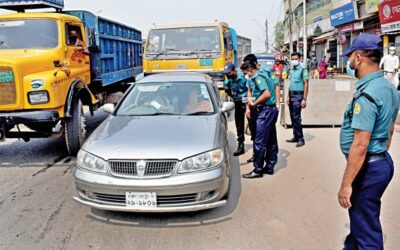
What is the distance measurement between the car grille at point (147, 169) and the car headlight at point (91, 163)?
5.4 inches

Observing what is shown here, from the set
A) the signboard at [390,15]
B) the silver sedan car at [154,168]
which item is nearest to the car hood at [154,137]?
the silver sedan car at [154,168]

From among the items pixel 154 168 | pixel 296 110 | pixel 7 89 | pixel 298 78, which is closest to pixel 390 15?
pixel 298 78

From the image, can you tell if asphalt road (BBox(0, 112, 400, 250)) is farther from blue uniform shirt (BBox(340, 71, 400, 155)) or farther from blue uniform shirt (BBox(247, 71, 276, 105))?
blue uniform shirt (BBox(340, 71, 400, 155))

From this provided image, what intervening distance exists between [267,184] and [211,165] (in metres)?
1.53

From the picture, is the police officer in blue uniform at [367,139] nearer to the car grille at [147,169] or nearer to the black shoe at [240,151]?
the car grille at [147,169]

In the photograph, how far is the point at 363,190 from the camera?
2.52m

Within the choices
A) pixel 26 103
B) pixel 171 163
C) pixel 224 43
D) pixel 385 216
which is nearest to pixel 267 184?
pixel 385 216

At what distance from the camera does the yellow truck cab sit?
9750 millimetres

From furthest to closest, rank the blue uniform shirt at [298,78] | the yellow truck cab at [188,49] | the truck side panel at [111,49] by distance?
1. the yellow truck cab at [188,49]
2. the truck side panel at [111,49]
3. the blue uniform shirt at [298,78]

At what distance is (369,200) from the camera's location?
99.5 inches

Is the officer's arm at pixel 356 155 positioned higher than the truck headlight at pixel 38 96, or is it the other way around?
the truck headlight at pixel 38 96

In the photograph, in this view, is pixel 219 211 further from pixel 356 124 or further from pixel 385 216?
pixel 356 124

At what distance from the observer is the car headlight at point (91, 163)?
149 inches

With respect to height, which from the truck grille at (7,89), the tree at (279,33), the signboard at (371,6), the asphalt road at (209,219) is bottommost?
the asphalt road at (209,219)
